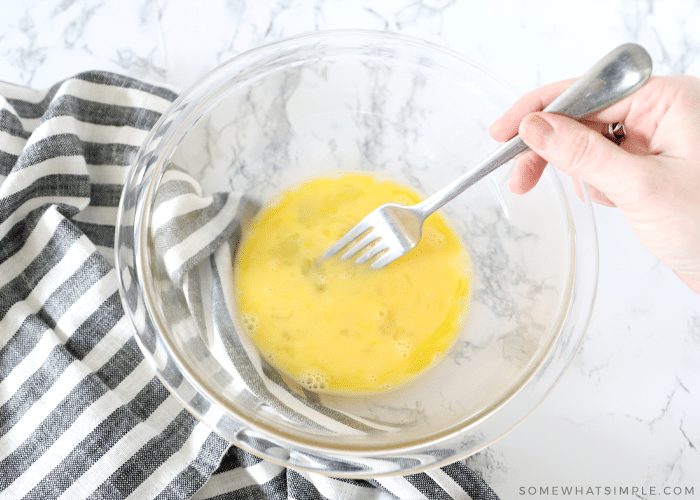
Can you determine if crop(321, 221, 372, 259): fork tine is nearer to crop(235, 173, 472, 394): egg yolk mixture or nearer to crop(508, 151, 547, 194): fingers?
crop(235, 173, 472, 394): egg yolk mixture

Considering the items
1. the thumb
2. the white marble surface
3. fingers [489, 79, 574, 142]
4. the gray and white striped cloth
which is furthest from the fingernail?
the gray and white striped cloth

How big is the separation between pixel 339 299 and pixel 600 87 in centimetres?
49

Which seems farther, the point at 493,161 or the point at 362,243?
the point at 362,243

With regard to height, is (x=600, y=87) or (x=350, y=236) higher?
(x=600, y=87)

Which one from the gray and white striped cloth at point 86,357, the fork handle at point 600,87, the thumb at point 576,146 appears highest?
the fork handle at point 600,87

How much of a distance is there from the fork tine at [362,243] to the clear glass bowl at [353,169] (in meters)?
0.17

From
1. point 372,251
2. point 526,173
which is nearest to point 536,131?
point 526,173

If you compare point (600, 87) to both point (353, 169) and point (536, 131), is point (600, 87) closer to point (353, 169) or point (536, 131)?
point (536, 131)

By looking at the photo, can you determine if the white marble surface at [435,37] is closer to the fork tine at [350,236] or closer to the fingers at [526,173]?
the fingers at [526,173]

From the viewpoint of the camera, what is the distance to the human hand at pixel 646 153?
0.69 metres

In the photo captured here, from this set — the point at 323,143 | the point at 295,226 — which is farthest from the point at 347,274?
the point at 323,143

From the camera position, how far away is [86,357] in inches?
34.2

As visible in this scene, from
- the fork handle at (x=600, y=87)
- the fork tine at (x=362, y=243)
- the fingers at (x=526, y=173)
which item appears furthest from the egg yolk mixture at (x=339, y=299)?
the fork handle at (x=600, y=87)

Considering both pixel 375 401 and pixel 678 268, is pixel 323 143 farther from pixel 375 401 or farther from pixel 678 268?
pixel 678 268
